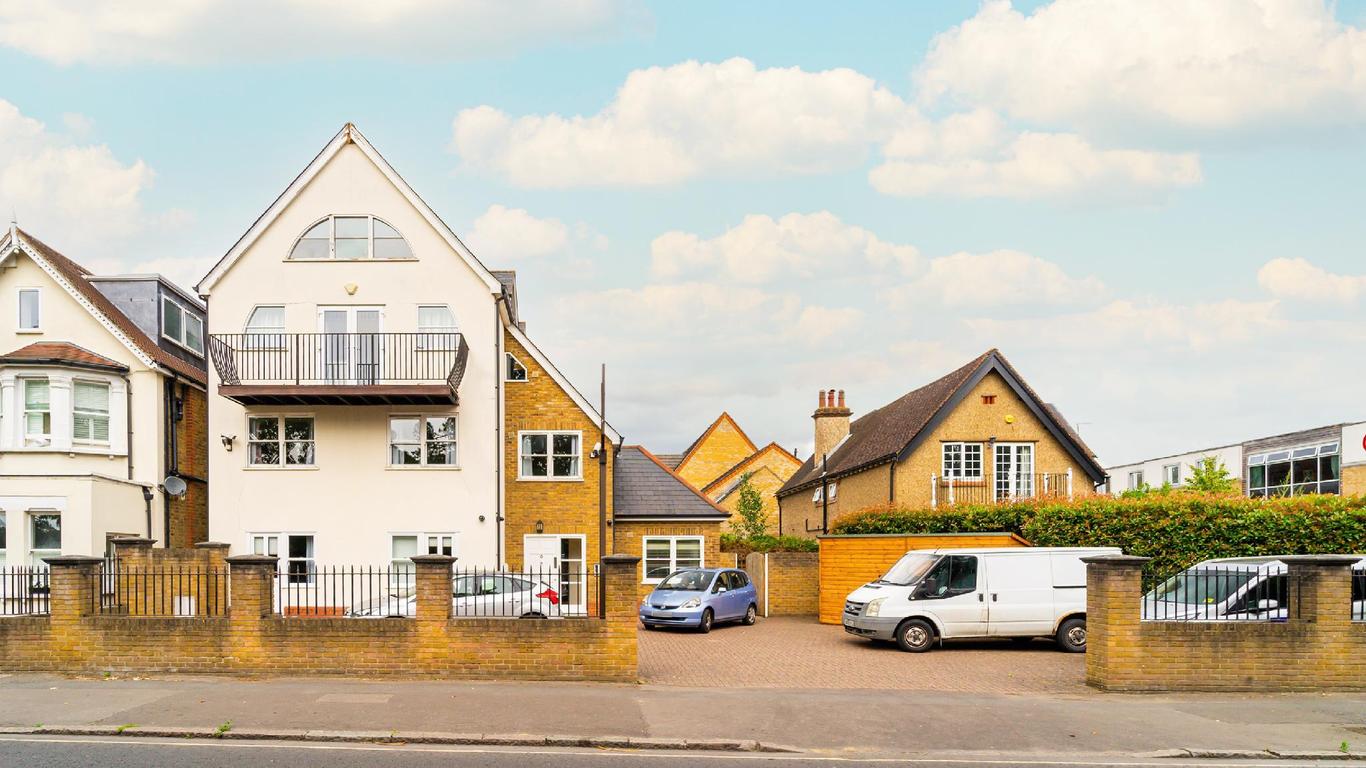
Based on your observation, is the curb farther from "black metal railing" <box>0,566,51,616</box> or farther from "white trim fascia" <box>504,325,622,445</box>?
"white trim fascia" <box>504,325,622,445</box>

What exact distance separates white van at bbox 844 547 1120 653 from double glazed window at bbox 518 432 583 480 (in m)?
10.6

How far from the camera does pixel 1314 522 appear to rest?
21.6 metres

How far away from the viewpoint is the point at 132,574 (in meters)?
16.3

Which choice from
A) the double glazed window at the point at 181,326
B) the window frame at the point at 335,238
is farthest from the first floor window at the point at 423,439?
the double glazed window at the point at 181,326

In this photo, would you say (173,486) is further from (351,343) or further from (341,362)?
(351,343)

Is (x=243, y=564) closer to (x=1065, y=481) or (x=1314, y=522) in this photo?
(x=1314, y=522)

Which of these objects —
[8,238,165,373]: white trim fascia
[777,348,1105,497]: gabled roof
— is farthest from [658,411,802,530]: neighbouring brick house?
[8,238,165,373]: white trim fascia

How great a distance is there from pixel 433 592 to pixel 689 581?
1100 cm

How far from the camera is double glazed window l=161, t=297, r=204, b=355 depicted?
28.9 metres

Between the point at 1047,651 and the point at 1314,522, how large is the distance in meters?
6.39

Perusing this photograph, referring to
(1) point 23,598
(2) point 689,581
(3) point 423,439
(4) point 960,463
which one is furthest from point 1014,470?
(1) point 23,598

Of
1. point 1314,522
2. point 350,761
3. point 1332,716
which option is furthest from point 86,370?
point 1314,522

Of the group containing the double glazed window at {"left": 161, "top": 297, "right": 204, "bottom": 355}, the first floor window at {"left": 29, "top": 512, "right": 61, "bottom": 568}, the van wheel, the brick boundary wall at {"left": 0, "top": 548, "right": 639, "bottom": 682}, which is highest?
the double glazed window at {"left": 161, "top": 297, "right": 204, "bottom": 355}

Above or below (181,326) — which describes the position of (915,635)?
below
